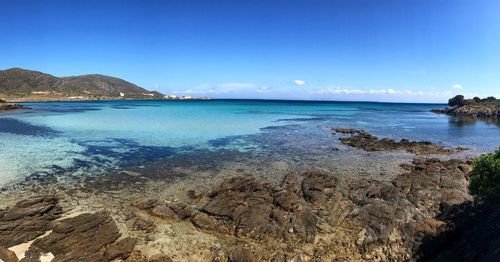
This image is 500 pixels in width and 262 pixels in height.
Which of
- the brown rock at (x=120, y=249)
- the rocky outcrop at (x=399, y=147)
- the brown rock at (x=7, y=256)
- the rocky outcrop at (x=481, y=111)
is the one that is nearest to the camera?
the brown rock at (x=7, y=256)

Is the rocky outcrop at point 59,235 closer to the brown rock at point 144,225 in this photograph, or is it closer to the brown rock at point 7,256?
the brown rock at point 7,256

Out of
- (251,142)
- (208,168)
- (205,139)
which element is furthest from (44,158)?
(251,142)

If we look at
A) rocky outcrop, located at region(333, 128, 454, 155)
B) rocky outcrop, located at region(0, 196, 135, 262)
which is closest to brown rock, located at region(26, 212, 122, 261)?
rocky outcrop, located at region(0, 196, 135, 262)

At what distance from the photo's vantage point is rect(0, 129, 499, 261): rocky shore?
1369cm

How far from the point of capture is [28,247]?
44.9ft

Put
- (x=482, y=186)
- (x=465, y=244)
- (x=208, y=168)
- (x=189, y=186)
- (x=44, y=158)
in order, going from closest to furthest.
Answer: (x=465, y=244), (x=482, y=186), (x=189, y=186), (x=208, y=168), (x=44, y=158)

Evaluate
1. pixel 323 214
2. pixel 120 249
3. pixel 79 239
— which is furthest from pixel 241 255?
pixel 79 239

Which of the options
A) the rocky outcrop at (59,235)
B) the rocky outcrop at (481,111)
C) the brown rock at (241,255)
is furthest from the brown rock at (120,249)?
the rocky outcrop at (481,111)

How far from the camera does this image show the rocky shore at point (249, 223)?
44.9ft

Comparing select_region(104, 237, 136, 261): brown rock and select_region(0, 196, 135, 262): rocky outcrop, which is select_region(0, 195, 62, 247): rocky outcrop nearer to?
select_region(0, 196, 135, 262): rocky outcrop

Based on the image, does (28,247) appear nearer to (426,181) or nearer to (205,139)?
(426,181)

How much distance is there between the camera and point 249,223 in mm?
15945

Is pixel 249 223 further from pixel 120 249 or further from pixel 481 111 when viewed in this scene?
pixel 481 111

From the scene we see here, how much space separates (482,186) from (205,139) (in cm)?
3168
